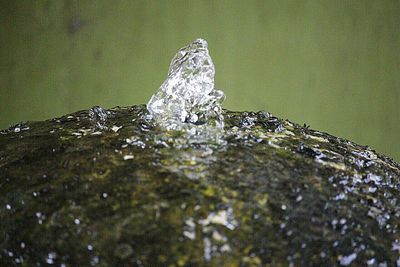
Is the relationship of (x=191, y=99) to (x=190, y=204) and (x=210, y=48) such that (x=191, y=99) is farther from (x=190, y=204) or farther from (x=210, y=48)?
(x=210, y=48)

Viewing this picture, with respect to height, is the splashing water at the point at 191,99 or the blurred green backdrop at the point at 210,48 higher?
the splashing water at the point at 191,99

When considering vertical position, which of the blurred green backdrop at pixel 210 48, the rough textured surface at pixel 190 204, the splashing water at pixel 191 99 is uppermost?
the splashing water at pixel 191 99

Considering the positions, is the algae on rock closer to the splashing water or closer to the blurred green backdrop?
the splashing water

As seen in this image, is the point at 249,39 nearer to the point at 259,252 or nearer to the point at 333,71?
the point at 333,71

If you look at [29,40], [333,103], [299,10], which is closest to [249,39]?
[299,10]

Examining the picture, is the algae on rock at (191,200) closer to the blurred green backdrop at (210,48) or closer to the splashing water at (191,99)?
the splashing water at (191,99)

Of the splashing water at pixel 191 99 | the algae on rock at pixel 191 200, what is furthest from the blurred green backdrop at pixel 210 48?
the algae on rock at pixel 191 200
